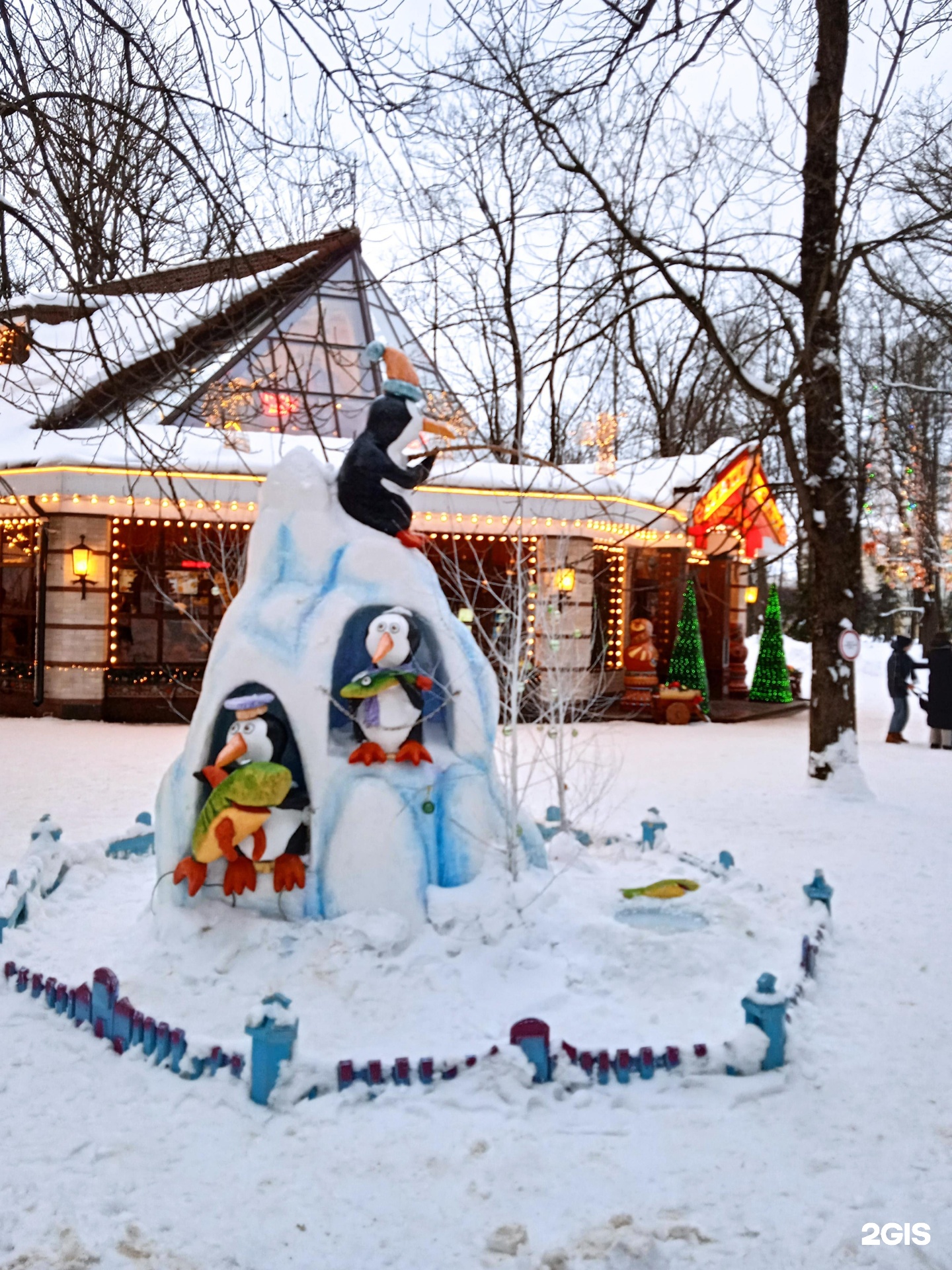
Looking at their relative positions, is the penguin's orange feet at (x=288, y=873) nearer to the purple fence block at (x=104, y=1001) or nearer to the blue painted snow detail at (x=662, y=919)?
the purple fence block at (x=104, y=1001)

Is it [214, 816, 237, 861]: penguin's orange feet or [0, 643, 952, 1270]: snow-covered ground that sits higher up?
[214, 816, 237, 861]: penguin's orange feet

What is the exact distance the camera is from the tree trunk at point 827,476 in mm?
10141

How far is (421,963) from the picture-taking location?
15.5 feet

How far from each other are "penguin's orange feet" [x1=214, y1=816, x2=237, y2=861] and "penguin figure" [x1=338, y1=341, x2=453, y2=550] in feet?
5.94

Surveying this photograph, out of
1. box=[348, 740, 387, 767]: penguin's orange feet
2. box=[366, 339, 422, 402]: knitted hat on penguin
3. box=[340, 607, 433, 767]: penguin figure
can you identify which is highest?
box=[366, 339, 422, 402]: knitted hat on penguin

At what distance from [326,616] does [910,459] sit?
26.9m

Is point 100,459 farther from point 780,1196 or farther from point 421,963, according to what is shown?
point 780,1196

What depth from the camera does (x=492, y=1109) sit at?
3.75 m

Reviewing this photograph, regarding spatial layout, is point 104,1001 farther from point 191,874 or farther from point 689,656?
point 689,656

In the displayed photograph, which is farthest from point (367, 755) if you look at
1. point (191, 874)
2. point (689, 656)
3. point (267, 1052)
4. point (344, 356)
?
point (689, 656)

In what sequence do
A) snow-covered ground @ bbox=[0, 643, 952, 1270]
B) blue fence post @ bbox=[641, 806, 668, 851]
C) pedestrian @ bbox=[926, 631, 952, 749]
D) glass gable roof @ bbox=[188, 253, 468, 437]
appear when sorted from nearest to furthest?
snow-covered ground @ bbox=[0, 643, 952, 1270], blue fence post @ bbox=[641, 806, 668, 851], pedestrian @ bbox=[926, 631, 952, 749], glass gable roof @ bbox=[188, 253, 468, 437]

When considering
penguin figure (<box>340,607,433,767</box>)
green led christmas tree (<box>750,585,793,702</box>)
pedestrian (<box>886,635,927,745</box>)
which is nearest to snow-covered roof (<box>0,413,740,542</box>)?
pedestrian (<box>886,635,927,745</box>)

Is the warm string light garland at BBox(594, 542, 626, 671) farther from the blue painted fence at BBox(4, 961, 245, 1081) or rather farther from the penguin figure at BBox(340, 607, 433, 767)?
the blue painted fence at BBox(4, 961, 245, 1081)

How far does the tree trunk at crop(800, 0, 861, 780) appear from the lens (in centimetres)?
1014
